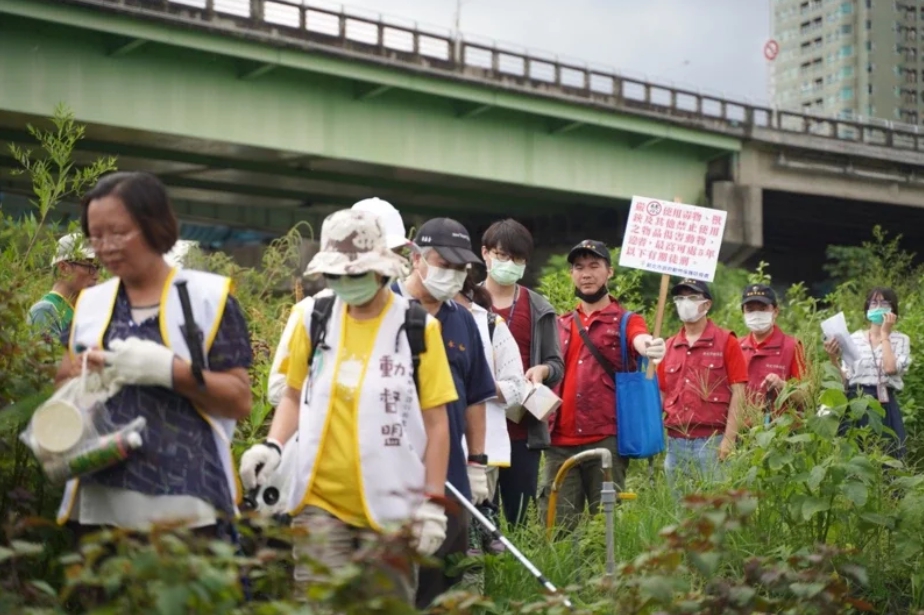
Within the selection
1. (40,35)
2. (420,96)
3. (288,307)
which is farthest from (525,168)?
(288,307)

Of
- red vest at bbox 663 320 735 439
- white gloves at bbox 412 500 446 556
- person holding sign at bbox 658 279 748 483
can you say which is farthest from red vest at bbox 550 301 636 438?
white gloves at bbox 412 500 446 556

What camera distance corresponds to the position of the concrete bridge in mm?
26719

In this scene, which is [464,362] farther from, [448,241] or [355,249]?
[355,249]

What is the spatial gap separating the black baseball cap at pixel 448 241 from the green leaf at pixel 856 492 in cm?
215

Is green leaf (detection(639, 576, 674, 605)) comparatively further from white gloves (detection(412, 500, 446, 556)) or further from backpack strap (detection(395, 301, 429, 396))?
backpack strap (detection(395, 301, 429, 396))

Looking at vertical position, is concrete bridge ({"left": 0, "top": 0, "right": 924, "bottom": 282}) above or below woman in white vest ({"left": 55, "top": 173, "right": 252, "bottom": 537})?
above

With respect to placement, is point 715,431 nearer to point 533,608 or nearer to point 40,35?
point 533,608

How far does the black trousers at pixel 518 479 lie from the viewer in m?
8.19

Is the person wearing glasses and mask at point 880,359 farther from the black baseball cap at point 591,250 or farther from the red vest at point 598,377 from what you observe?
the black baseball cap at point 591,250

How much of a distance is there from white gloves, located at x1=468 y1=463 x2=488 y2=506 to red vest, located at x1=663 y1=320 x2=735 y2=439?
11.3ft

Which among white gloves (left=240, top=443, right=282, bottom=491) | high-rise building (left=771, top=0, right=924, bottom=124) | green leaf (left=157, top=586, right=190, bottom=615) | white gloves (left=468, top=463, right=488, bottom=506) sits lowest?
green leaf (left=157, top=586, right=190, bottom=615)

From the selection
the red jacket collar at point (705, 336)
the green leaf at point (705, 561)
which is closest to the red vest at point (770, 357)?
the red jacket collar at point (705, 336)

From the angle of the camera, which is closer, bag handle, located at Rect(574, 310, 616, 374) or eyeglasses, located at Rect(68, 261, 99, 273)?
eyeglasses, located at Rect(68, 261, 99, 273)

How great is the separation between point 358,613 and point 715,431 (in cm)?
632
